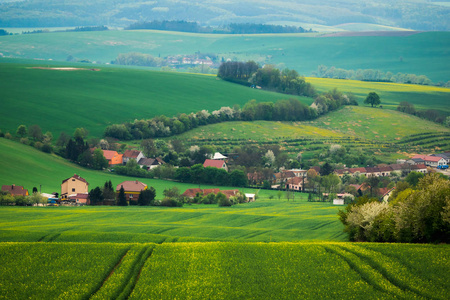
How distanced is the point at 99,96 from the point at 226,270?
116m

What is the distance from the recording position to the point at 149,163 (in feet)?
322

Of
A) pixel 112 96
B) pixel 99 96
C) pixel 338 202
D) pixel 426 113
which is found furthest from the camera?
pixel 426 113

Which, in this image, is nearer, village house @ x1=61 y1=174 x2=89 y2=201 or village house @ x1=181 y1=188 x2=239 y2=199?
village house @ x1=61 y1=174 x2=89 y2=201

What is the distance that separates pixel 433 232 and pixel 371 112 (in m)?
116

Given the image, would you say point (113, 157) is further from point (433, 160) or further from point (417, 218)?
point (417, 218)

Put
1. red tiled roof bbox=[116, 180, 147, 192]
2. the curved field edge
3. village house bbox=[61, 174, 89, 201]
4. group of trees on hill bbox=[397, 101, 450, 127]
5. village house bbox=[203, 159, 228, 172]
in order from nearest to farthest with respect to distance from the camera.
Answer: the curved field edge < red tiled roof bbox=[116, 180, 147, 192] < village house bbox=[61, 174, 89, 201] < village house bbox=[203, 159, 228, 172] < group of trees on hill bbox=[397, 101, 450, 127]

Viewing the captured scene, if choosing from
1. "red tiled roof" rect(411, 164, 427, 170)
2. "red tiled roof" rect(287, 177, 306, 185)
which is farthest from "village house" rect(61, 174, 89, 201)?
"red tiled roof" rect(411, 164, 427, 170)

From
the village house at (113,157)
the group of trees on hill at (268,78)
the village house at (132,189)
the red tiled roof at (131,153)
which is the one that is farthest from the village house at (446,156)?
the village house at (132,189)

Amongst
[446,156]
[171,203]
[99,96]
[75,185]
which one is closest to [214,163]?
[171,203]

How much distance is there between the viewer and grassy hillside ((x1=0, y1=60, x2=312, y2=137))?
11788 centimetres

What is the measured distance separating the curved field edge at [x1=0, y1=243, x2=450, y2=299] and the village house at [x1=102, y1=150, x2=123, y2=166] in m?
61.5

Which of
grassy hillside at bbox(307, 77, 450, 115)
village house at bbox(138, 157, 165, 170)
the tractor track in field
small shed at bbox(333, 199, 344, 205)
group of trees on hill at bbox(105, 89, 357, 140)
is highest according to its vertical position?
grassy hillside at bbox(307, 77, 450, 115)

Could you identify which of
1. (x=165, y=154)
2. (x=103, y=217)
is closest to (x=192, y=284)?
(x=103, y=217)

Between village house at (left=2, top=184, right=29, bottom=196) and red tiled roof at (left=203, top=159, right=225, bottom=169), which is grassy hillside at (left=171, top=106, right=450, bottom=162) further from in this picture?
village house at (left=2, top=184, right=29, bottom=196)
